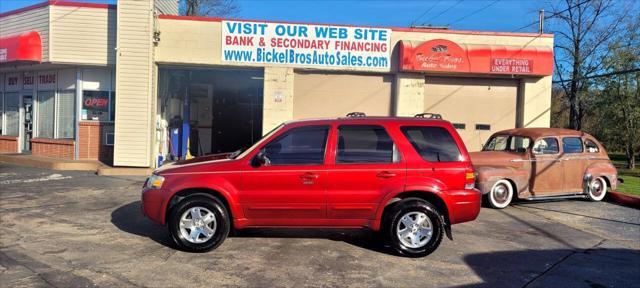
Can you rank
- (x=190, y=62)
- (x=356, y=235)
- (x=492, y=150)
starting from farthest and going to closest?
(x=190, y=62)
(x=492, y=150)
(x=356, y=235)

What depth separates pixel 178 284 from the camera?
5.36 m

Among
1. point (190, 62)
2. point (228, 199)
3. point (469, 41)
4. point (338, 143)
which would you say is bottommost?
point (228, 199)

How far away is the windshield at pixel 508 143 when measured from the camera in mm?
11683

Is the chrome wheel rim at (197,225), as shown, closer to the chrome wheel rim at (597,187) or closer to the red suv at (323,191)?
the red suv at (323,191)

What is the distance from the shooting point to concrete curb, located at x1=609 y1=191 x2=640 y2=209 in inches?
460

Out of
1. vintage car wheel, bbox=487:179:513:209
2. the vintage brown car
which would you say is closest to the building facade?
the vintage brown car

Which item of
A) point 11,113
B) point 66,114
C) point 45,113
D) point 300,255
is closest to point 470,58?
point 300,255

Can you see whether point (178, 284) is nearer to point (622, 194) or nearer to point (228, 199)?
point (228, 199)

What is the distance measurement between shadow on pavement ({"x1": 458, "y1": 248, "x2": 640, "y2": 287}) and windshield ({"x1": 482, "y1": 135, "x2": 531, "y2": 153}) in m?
4.46

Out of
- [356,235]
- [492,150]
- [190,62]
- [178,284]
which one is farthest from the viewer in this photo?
[190,62]

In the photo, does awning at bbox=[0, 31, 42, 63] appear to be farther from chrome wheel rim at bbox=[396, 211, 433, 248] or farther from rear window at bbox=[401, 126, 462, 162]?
chrome wheel rim at bbox=[396, 211, 433, 248]

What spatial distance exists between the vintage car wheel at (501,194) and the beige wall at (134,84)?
9546mm

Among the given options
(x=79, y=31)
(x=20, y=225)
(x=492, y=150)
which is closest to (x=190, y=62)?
(x=79, y=31)

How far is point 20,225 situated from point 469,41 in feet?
41.3
